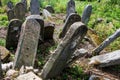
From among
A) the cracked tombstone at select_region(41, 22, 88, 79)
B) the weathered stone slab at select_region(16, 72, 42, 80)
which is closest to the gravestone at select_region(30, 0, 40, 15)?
the cracked tombstone at select_region(41, 22, 88, 79)

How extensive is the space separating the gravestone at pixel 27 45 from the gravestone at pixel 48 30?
1551mm

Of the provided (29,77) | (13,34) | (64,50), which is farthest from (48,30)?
(29,77)

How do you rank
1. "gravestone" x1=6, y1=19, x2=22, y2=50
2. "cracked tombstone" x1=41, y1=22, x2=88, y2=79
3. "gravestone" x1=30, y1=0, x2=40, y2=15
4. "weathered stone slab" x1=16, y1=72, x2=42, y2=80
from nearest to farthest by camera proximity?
"weathered stone slab" x1=16, y1=72, x2=42, y2=80
"cracked tombstone" x1=41, y1=22, x2=88, y2=79
"gravestone" x1=6, y1=19, x2=22, y2=50
"gravestone" x1=30, y1=0, x2=40, y2=15

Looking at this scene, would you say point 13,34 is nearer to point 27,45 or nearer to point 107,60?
point 27,45

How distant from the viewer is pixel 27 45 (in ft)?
21.6

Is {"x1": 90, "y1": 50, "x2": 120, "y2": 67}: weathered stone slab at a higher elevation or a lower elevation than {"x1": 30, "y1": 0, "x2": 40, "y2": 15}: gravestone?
lower

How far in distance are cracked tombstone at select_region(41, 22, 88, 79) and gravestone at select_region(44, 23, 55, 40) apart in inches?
82.7

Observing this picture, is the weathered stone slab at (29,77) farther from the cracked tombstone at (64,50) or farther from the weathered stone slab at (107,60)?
the weathered stone slab at (107,60)

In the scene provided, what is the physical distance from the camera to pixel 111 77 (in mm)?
7000

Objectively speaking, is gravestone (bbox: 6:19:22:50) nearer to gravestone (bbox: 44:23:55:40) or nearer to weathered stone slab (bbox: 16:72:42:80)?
gravestone (bbox: 44:23:55:40)

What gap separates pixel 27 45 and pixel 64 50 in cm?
86

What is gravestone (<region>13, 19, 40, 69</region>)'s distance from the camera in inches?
254

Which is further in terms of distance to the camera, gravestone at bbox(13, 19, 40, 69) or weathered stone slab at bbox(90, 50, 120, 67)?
weathered stone slab at bbox(90, 50, 120, 67)

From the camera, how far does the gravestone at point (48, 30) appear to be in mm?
8438
